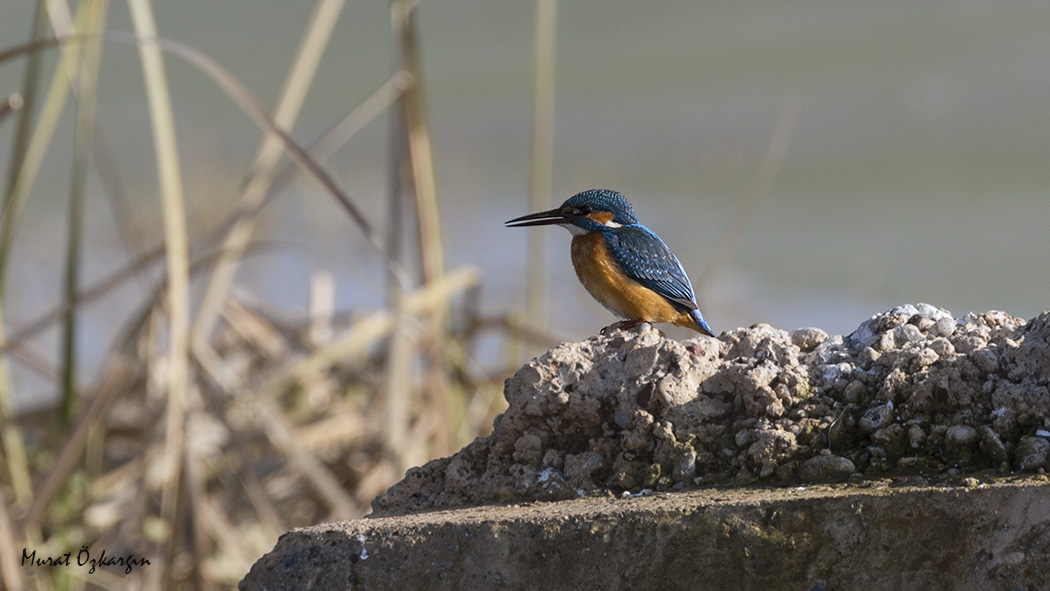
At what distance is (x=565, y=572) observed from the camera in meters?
1.66

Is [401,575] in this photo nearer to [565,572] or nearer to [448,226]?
[565,572]

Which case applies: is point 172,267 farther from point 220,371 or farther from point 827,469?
point 827,469

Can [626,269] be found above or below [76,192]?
→ below

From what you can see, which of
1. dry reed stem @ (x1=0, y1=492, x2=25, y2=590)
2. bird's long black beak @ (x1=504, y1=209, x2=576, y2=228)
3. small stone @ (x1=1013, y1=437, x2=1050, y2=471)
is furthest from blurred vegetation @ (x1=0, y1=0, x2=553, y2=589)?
small stone @ (x1=1013, y1=437, x2=1050, y2=471)

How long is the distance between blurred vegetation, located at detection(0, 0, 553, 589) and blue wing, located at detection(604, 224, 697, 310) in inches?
38.7

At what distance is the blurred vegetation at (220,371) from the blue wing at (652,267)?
3.22 feet

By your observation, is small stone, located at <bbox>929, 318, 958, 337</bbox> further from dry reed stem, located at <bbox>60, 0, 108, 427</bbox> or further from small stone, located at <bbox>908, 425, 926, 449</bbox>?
dry reed stem, located at <bbox>60, 0, 108, 427</bbox>

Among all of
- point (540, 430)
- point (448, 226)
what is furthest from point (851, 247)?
point (540, 430)

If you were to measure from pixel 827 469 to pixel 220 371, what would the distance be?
408 centimetres

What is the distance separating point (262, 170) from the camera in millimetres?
4125

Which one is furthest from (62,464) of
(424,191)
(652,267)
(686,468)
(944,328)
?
(944,328)

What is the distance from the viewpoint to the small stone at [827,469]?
5.67 feet

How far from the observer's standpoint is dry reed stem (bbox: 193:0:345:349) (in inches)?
158

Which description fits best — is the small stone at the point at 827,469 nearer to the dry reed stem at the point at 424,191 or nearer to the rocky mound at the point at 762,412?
the rocky mound at the point at 762,412
